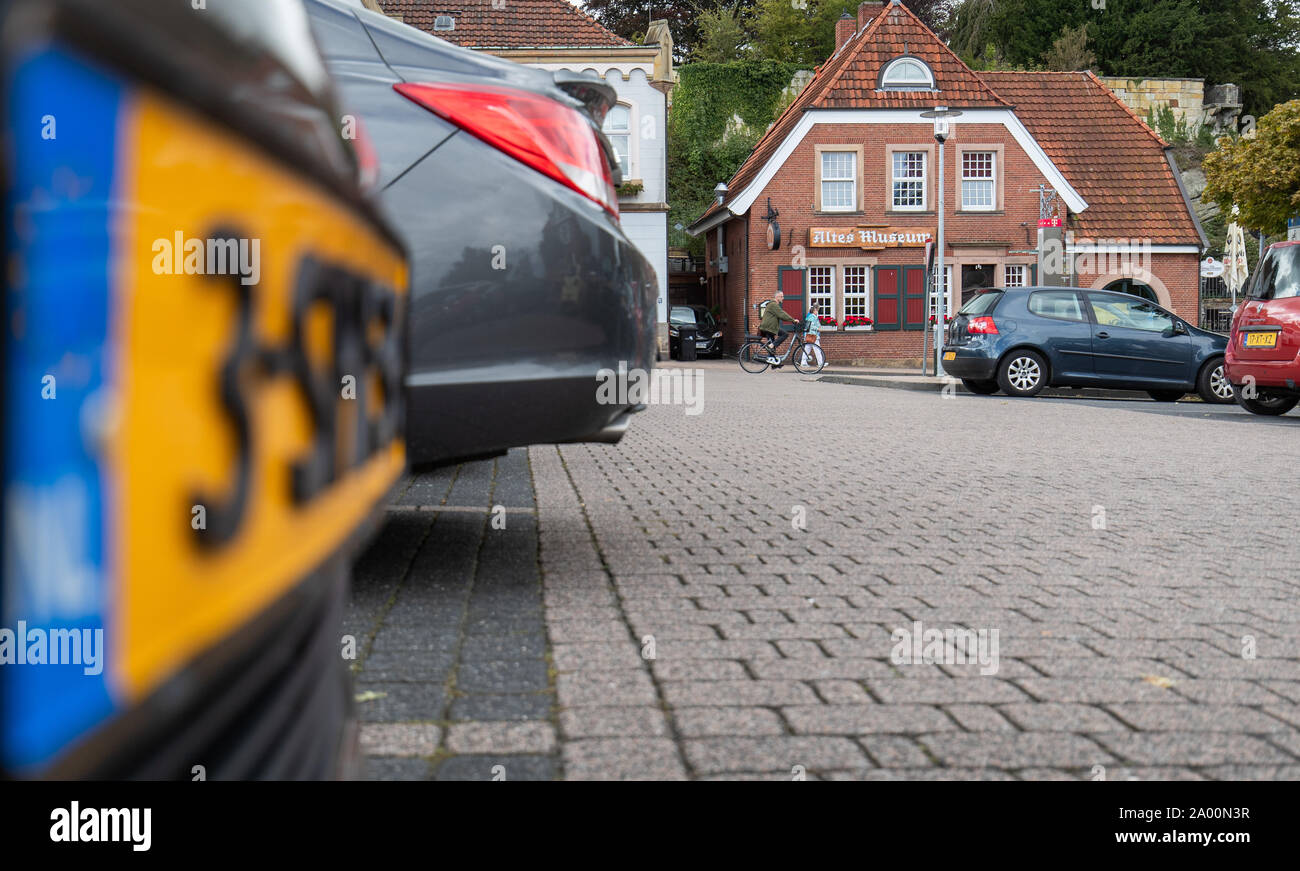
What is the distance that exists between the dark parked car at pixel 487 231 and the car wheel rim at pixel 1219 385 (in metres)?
16.2

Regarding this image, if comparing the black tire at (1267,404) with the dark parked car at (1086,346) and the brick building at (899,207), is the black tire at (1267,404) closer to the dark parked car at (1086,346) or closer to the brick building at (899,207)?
the dark parked car at (1086,346)

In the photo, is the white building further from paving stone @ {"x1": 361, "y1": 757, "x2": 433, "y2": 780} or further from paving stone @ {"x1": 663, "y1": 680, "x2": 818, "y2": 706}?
paving stone @ {"x1": 361, "y1": 757, "x2": 433, "y2": 780}

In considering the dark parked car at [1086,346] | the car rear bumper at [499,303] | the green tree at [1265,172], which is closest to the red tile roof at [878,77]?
the green tree at [1265,172]

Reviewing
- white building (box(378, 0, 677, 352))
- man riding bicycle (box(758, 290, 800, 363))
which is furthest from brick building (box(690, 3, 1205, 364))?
man riding bicycle (box(758, 290, 800, 363))

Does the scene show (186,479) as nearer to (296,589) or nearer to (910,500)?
(296,589)

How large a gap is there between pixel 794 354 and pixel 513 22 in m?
12.1

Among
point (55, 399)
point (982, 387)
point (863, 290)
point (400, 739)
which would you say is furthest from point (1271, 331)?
point (863, 290)

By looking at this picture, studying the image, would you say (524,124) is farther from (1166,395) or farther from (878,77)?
(878,77)

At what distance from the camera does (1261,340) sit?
1355 centimetres

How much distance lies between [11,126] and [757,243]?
35118 mm
